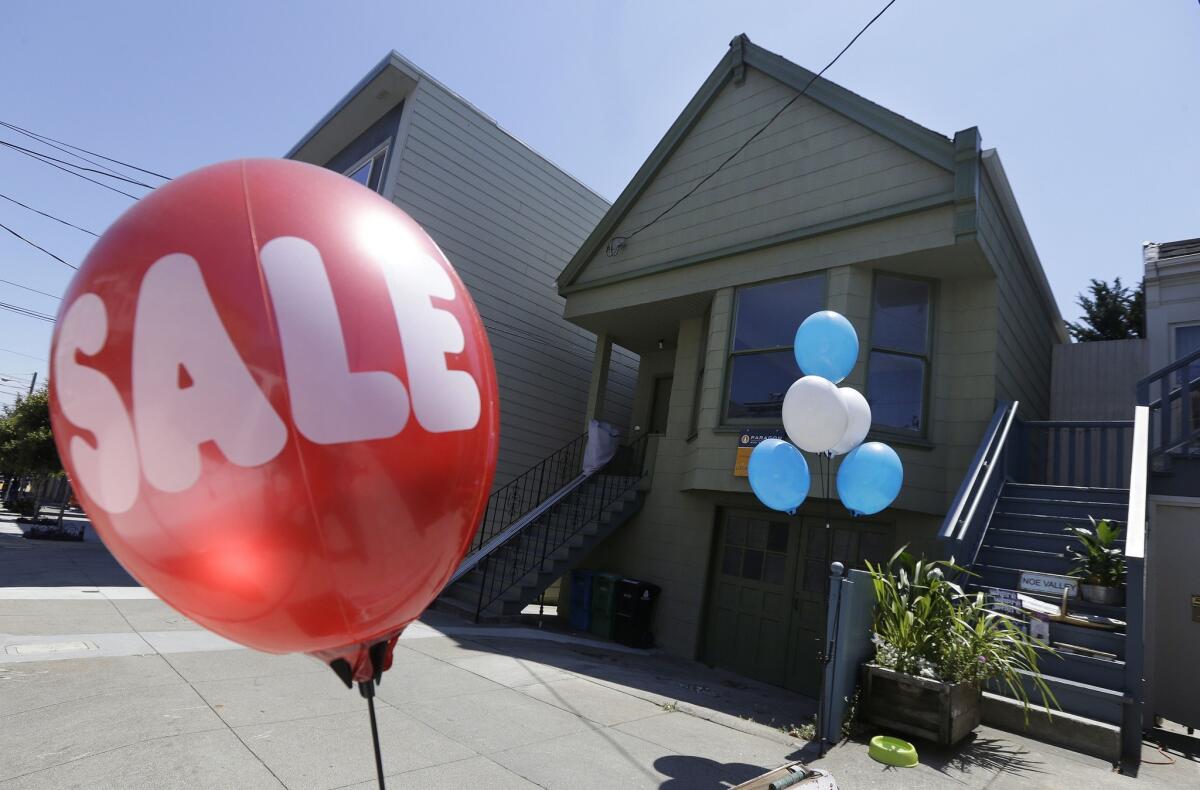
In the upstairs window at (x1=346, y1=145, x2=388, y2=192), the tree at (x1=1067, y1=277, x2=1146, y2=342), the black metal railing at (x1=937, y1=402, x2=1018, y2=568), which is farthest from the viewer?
the tree at (x1=1067, y1=277, x2=1146, y2=342)

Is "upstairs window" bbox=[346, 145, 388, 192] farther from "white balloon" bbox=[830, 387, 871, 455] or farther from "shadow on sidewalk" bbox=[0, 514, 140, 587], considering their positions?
"white balloon" bbox=[830, 387, 871, 455]

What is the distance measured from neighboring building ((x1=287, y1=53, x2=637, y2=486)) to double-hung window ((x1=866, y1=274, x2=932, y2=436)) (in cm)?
632

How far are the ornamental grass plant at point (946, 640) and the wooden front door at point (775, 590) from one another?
2655 mm

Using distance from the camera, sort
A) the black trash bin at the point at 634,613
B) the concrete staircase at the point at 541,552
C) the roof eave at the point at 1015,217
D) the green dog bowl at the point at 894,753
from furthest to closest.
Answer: the black trash bin at the point at 634,613 < the concrete staircase at the point at 541,552 < the roof eave at the point at 1015,217 < the green dog bowl at the point at 894,753

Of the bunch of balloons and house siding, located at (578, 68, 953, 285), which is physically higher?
house siding, located at (578, 68, 953, 285)

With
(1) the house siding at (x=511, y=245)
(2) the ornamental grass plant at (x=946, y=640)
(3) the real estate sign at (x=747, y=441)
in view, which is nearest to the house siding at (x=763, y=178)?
(1) the house siding at (x=511, y=245)

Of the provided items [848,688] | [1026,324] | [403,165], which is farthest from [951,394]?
[403,165]

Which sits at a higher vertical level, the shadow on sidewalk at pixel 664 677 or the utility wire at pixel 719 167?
the utility wire at pixel 719 167

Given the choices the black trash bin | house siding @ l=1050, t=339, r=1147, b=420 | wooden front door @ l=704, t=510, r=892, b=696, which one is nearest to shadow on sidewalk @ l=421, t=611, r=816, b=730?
wooden front door @ l=704, t=510, r=892, b=696

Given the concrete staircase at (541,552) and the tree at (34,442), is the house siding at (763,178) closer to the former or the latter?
the concrete staircase at (541,552)

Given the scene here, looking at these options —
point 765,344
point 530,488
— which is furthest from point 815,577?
point 530,488

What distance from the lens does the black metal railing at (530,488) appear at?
11.5 m

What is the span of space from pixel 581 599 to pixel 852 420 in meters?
6.02

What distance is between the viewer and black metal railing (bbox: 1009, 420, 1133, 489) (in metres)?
7.95
